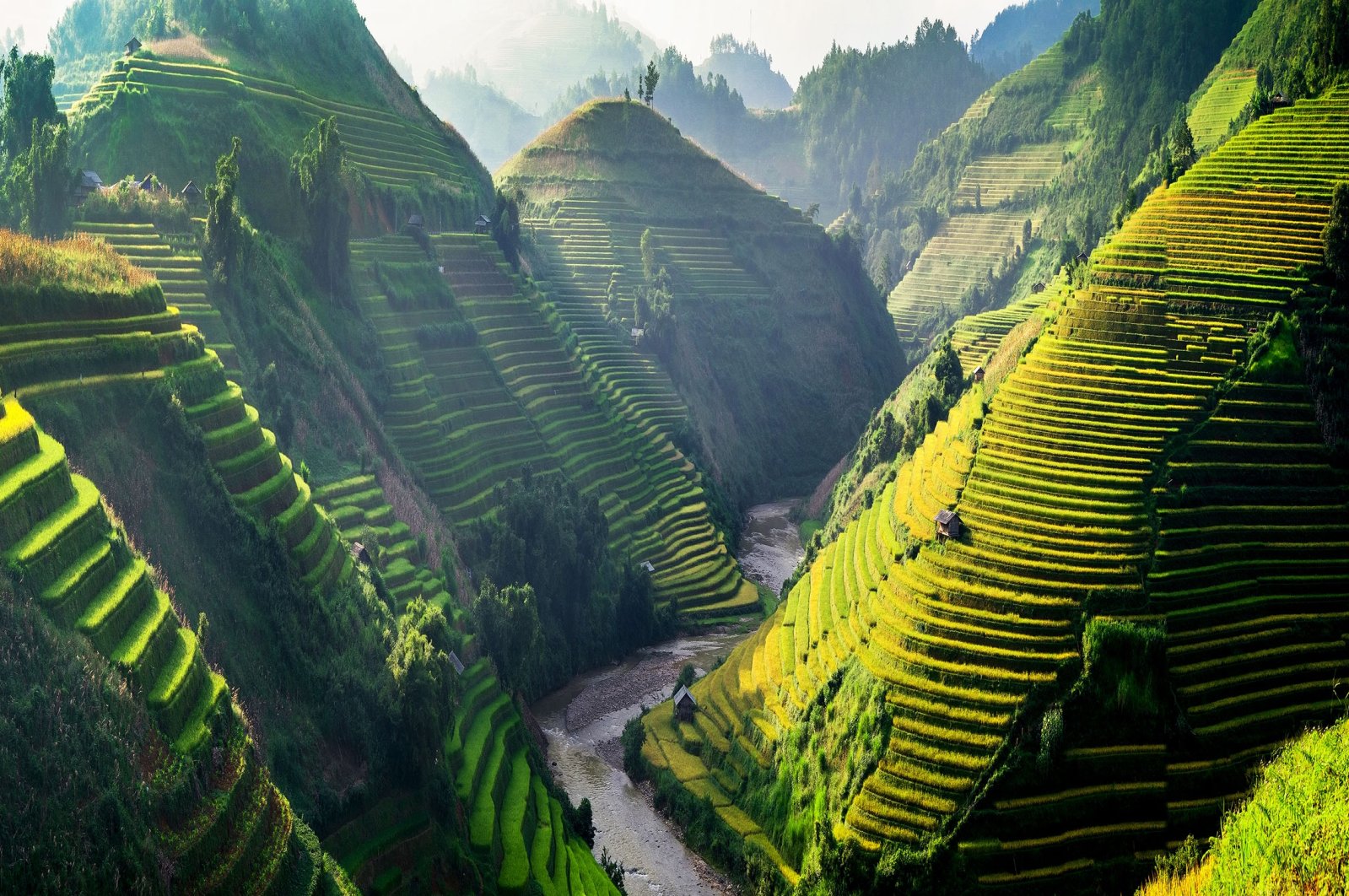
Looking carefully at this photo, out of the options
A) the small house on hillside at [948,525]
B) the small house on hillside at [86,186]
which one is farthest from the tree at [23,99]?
the small house on hillside at [948,525]

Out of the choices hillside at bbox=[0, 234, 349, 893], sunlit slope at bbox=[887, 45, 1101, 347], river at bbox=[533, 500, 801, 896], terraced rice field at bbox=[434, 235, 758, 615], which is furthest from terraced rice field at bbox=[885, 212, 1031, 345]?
hillside at bbox=[0, 234, 349, 893]

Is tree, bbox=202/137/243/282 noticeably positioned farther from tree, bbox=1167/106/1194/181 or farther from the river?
tree, bbox=1167/106/1194/181

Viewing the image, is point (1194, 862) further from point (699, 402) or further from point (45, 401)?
point (699, 402)

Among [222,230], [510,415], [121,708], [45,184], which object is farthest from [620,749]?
[45,184]

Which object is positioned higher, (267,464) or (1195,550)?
(267,464)

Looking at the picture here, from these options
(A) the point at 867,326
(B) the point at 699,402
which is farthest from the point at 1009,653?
(A) the point at 867,326
